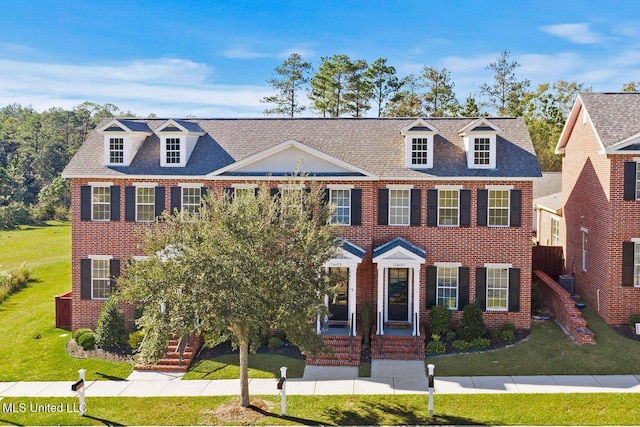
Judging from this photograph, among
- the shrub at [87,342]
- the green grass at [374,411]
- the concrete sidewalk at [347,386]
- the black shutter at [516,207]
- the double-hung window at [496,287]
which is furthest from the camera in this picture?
the double-hung window at [496,287]

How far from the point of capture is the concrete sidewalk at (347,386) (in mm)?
17312

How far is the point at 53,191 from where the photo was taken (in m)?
64.1

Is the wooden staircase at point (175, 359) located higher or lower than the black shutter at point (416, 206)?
lower

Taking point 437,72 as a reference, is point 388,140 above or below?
below

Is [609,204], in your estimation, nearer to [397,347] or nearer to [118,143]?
[397,347]

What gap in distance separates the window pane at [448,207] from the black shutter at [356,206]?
311cm

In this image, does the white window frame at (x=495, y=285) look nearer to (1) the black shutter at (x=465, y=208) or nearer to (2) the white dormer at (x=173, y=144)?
(1) the black shutter at (x=465, y=208)

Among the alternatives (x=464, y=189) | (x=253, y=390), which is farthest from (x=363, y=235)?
(x=253, y=390)

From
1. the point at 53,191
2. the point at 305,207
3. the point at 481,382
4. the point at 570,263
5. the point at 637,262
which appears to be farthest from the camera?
the point at 53,191

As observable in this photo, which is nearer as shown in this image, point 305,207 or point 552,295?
point 305,207

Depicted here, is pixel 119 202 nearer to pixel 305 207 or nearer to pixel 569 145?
pixel 305 207

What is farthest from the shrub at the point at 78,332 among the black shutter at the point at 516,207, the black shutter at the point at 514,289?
the black shutter at the point at 516,207

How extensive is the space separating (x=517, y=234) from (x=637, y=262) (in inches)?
182

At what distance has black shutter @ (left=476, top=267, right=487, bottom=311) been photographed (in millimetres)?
22328
